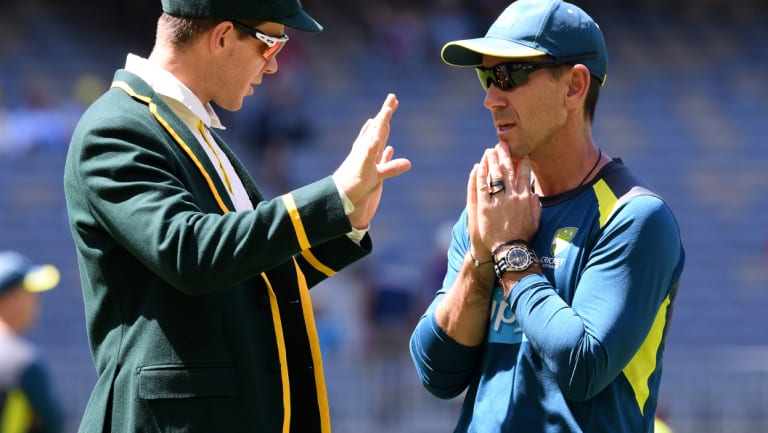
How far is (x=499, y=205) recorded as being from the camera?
2777 millimetres

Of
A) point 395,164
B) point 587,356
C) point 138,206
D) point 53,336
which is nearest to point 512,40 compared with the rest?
point 395,164

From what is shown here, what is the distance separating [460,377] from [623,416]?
0.43 metres

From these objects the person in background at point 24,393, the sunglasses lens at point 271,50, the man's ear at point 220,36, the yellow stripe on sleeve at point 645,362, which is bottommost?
the person in background at point 24,393

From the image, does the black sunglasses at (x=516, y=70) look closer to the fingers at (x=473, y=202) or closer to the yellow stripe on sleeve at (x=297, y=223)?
the fingers at (x=473, y=202)

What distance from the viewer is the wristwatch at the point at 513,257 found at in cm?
273

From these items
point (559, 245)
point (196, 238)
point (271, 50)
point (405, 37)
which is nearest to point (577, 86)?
point (559, 245)

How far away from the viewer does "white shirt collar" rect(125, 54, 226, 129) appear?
2920mm

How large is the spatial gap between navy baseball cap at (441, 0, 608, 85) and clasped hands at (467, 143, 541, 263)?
0.83ft

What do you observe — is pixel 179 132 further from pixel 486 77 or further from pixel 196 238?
pixel 486 77

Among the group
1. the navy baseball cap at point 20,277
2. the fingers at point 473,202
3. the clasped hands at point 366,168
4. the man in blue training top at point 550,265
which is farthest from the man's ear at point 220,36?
the navy baseball cap at point 20,277

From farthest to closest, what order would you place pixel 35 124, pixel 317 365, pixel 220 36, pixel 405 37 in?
pixel 405 37 < pixel 35 124 < pixel 317 365 < pixel 220 36

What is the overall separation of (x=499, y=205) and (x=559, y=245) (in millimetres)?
174

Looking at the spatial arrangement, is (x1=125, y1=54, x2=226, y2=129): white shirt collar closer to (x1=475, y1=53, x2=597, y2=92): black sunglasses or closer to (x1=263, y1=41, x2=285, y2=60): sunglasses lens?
(x1=263, y1=41, x2=285, y2=60): sunglasses lens

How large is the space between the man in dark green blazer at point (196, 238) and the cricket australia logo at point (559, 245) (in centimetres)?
39
